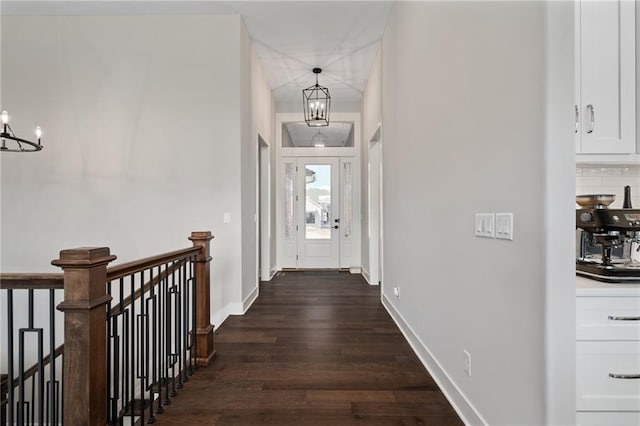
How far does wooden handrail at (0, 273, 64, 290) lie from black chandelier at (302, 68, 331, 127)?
404cm

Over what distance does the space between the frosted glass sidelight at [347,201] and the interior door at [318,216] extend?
0.39 ft

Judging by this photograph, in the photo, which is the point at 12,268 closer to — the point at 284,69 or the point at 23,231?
the point at 23,231

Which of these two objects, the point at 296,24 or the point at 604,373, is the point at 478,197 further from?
the point at 296,24

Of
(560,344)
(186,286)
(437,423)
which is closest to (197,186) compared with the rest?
(186,286)

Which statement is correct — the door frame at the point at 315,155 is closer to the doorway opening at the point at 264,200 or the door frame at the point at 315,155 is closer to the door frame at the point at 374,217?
the doorway opening at the point at 264,200

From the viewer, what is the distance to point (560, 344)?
4.04 ft

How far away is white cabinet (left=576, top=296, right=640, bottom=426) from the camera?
1.34 metres

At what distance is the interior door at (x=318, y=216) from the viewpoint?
6746mm

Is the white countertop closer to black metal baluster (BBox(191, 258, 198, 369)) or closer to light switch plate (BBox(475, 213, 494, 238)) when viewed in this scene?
light switch plate (BBox(475, 213, 494, 238))

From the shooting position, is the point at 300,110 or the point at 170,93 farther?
the point at 300,110

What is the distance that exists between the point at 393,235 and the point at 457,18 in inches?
86.5

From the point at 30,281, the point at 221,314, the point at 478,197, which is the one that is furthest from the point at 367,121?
the point at 30,281

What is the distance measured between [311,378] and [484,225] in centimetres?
156

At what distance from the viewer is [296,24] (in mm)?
3918
